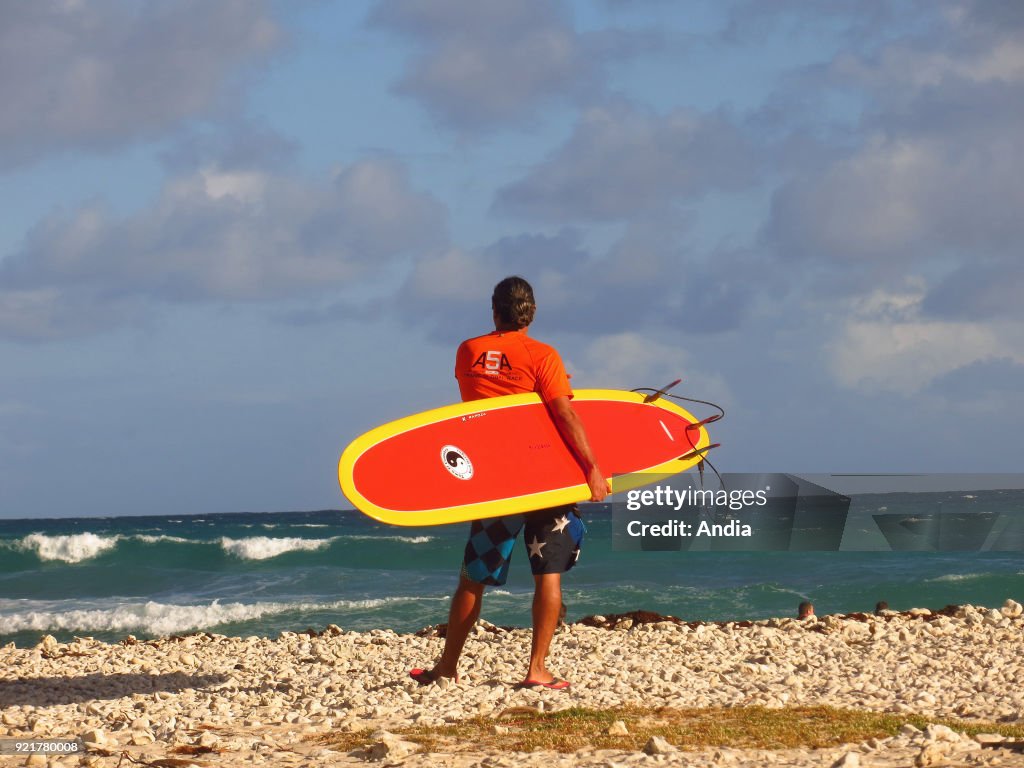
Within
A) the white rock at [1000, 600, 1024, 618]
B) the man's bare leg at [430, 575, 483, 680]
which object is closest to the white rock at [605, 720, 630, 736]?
the man's bare leg at [430, 575, 483, 680]

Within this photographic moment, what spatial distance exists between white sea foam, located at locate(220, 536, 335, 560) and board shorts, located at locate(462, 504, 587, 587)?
21130 mm

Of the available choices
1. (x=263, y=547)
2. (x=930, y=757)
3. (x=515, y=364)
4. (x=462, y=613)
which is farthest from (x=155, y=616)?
(x=263, y=547)

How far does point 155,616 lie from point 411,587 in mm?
4537

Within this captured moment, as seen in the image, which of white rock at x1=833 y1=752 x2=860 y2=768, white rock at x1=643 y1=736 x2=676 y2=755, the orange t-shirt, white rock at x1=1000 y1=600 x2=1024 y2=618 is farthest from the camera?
white rock at x1=1000 y1=600 x2=1024 y2=618

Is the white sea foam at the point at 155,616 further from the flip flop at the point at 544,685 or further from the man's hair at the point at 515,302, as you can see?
the man's hair at the point at 515,302

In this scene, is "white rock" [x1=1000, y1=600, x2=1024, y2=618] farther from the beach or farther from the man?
the man

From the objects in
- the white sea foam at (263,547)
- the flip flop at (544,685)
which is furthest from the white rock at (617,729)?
the white sea foam at (263,547)

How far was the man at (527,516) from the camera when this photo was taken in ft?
16.0

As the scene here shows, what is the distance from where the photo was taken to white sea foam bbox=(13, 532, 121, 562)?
89.1 ft

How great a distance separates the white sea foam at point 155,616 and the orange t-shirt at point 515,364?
30.1 ft

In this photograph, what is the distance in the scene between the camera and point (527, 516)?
4.94 m

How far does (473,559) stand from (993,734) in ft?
7.52

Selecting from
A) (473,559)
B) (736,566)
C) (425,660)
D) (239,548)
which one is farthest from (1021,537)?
(473,559)

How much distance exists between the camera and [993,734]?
162 inches
